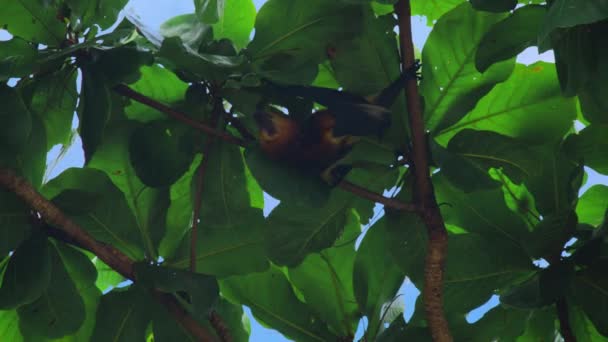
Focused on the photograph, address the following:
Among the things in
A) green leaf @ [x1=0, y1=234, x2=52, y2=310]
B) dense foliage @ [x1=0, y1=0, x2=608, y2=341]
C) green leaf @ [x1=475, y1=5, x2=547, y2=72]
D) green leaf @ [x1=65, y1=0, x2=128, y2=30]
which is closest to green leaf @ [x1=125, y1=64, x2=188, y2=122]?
dense foliage @ [x1=0, y1=0, x2=608, y2=341]

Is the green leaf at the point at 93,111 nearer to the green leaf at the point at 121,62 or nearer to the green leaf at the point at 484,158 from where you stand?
the green leaf at the point at 121,62

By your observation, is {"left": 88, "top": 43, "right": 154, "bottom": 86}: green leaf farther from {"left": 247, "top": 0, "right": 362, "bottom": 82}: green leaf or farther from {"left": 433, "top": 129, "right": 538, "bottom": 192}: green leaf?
{"left": 433, "top": 129, "right": 538, "bottom": 192}: green leaf

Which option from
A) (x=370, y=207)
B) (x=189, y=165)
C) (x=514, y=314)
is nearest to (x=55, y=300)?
(x=189, y=165)

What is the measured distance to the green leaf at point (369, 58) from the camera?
147 cm

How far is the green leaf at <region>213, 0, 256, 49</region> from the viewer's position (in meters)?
1.60

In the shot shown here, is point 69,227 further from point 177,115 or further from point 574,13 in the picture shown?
point 574,13

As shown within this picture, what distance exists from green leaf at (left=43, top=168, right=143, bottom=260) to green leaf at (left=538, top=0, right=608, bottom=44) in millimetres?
825

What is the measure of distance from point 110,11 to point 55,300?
0.52 meters

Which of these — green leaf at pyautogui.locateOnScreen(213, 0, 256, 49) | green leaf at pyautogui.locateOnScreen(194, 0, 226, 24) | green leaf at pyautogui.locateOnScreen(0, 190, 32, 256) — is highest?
green leaf at pyautogui.locateOnScreen(213, 0, 256, 49)

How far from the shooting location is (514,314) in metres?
1.59

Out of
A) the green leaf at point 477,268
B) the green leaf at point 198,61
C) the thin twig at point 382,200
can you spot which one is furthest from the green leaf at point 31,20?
the green leaf at point 477,268

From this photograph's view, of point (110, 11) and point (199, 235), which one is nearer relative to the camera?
point (110, 11)

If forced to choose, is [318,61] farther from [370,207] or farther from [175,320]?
[175,320]

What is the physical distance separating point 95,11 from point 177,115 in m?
0.25
